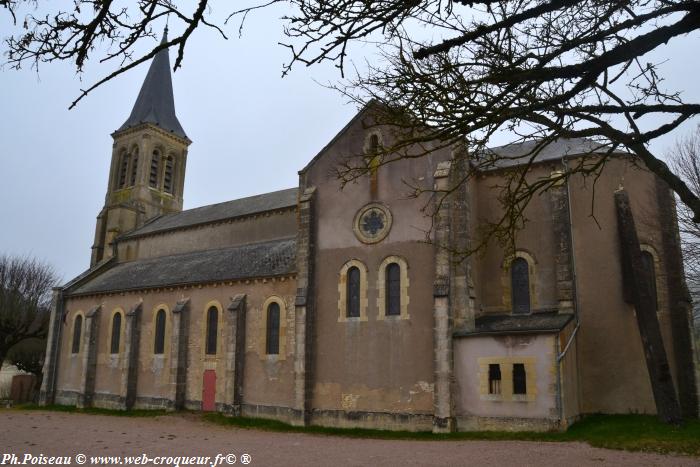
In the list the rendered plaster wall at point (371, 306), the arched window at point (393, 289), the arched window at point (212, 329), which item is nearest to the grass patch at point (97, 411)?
the arched window at point (212, 329)

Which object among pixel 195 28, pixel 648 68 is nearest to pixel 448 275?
pixel 648 68

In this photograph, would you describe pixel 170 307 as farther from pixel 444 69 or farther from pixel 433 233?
pixel 444 69

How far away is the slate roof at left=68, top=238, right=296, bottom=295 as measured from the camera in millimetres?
25534

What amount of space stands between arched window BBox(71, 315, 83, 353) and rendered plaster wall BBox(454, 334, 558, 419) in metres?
23.1

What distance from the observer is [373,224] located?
70.4 ft

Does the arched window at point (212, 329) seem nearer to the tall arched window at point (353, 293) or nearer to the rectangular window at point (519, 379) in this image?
the tall arched window at point (353, 293)

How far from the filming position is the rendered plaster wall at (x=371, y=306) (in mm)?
19391

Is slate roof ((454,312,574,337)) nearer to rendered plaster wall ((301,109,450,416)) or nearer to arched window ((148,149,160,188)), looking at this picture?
rendered plaster wall ((301,109,450,416))

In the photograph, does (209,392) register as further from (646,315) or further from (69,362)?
(646,315)

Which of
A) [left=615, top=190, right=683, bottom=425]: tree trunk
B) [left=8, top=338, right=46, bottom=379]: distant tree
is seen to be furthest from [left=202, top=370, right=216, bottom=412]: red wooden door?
[left=8, top=338, right=46, bottom=379]: distant tree

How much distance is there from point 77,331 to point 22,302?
847 centimetres

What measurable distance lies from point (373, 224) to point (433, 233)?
2557 millimetres

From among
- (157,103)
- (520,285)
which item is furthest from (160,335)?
(157,103)

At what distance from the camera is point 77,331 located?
32.1 metres
